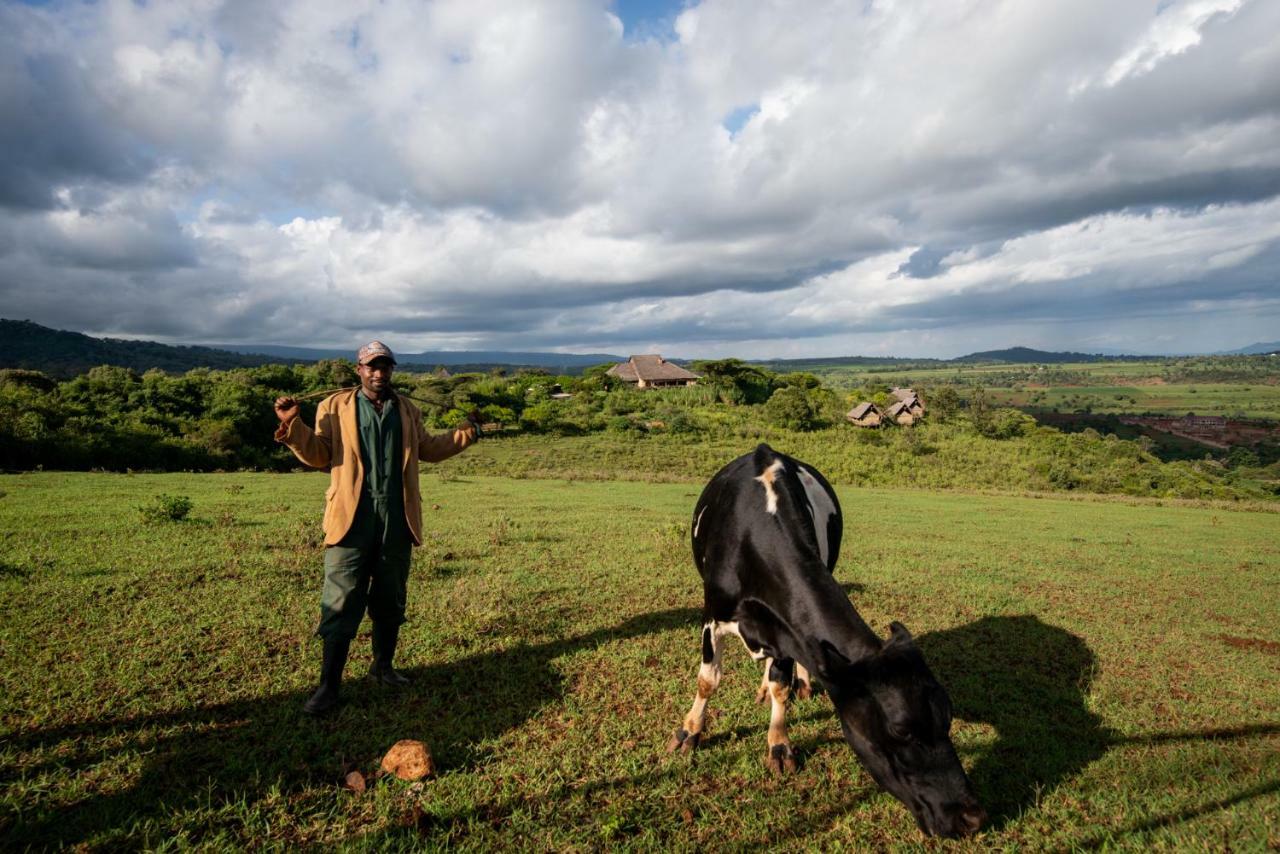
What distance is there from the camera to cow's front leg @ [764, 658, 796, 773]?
423 cm

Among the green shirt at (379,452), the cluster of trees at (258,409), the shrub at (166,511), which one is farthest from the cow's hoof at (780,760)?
the shrub at (166,511)

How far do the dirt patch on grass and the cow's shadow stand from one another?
2079 millimetres

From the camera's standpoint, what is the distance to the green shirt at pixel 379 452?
181 inches

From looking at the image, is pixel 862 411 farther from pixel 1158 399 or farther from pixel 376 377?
pixel 1158 399

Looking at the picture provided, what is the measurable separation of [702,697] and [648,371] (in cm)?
6330

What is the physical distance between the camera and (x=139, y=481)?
53.3 feet

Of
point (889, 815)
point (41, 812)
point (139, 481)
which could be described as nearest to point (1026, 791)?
point (889, 815)

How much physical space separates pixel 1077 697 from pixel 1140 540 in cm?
1254

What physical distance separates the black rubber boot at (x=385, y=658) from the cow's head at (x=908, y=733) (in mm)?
3527

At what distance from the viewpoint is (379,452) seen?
15.2 ft

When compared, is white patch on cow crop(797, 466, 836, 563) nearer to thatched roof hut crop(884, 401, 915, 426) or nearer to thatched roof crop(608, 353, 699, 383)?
thatched roof hut crop(884, 401, 915, 426)

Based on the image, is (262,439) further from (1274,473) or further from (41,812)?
(1274,473)

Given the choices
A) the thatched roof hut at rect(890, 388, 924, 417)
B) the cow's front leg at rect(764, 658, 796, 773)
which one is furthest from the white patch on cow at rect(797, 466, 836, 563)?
the thatched roof hut at rect(890, 388, 924, 417)

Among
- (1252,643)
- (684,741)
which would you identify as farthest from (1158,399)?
(684,741)
